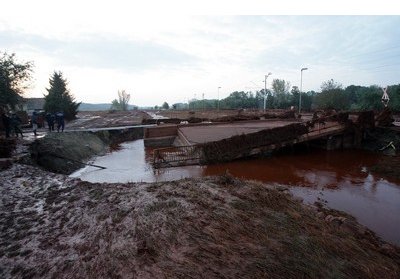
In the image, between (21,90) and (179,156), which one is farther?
(21,90)

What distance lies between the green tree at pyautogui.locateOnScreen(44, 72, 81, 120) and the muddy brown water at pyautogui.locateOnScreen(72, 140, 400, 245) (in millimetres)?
18689

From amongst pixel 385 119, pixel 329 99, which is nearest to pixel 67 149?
pixel 385 119

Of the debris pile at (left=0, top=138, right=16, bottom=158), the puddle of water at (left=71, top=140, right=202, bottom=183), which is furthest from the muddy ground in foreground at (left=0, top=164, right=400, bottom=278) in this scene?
the debris pile at (left=0, top=138, right=16, bottom=158)

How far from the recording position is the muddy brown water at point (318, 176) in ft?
26.4

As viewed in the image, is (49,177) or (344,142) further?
(344,142)

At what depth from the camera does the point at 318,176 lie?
12023mm

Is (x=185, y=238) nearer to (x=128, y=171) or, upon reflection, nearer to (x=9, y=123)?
(x=128, y=171)

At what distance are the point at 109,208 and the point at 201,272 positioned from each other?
3426mm

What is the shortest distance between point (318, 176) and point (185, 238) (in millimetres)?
8672

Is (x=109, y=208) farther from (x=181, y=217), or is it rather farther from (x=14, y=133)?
(x=14, y=133)

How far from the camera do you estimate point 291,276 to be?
4160 millimetres

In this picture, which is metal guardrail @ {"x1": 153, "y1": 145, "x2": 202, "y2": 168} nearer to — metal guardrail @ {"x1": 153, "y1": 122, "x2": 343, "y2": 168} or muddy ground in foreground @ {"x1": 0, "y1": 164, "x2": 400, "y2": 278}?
metal guardrail @ {"x1": 153, "y1": 122, "x2": 343, "y2": 168}

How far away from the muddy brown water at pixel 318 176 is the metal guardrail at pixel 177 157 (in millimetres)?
498

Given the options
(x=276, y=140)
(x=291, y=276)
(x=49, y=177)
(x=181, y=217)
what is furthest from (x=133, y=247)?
(x=276, y=140)
